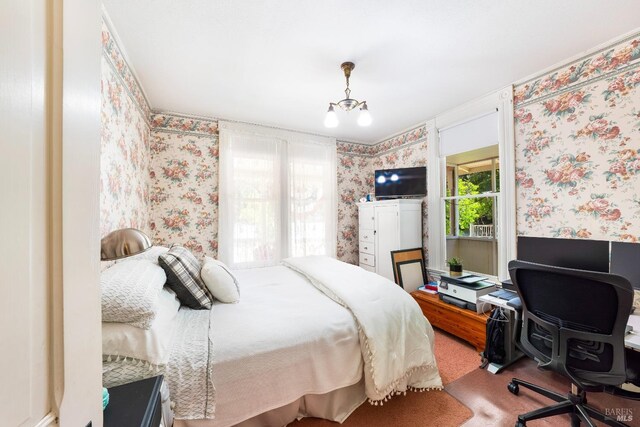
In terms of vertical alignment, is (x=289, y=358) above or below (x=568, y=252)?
below

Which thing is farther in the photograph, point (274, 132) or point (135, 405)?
point (274, 132)

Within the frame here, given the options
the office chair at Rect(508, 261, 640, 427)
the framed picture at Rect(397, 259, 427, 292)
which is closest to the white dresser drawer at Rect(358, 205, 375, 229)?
the framed picture at Rect(397, 259, 427, 292)

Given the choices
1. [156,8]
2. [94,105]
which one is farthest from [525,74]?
[94,105]

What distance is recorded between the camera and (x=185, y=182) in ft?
10.4

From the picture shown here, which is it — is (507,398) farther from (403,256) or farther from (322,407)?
(403,256)

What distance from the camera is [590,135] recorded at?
2012 millimetres

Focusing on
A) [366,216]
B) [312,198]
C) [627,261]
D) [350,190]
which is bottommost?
[627,261]

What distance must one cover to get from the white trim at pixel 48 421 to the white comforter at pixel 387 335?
4.50 ft

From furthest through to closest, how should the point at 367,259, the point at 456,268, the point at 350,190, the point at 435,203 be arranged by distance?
the point at 350,190, the point at 367,259, the point at 435,203, the point at 456,268

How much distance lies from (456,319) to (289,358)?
192 centimetres

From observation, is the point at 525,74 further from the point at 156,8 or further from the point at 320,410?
the point at 320,410

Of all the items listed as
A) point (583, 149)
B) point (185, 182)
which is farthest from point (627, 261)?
point (185, 182)

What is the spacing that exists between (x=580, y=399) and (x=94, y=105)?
2569 millimetres

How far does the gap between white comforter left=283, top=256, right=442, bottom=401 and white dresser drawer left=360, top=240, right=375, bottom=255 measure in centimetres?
163
